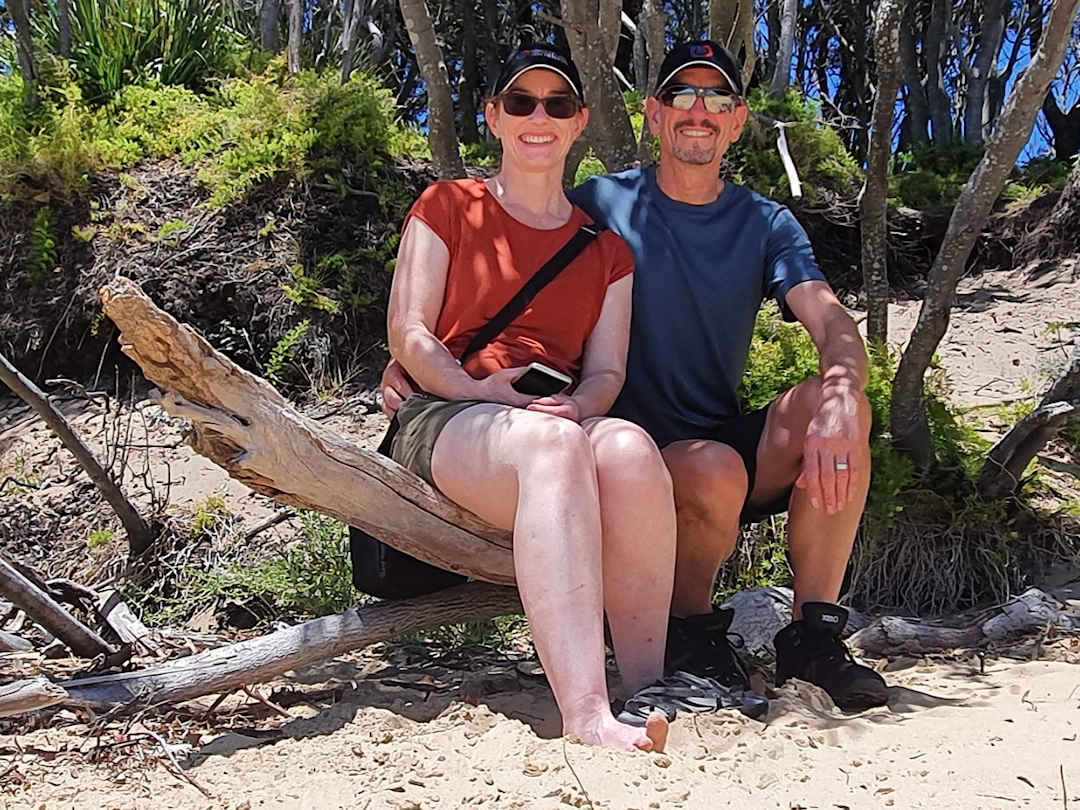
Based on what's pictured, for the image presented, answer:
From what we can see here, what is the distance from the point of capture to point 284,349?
5.99 meters

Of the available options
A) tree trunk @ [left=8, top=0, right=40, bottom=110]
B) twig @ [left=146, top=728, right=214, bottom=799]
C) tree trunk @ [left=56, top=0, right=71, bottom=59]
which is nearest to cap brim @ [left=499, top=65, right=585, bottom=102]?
twig @ [left=146, top=728, right=214, bottom=799]

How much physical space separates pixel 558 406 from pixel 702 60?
49.5 inches

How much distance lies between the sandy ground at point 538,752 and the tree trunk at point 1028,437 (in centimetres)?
108

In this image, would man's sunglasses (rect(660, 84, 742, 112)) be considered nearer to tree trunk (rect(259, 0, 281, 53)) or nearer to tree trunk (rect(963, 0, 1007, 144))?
tree trunk (rect(259, 0, 281, 53))

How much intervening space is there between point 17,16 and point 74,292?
2.20 metres

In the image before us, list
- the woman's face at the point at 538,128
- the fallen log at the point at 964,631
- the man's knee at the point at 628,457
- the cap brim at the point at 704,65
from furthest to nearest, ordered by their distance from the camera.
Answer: the fallen log at the point at 964,631 < the cap brim at the point at 704,65 < the woman's face at the point at 538,128 < the man's knee at the point at 628,457

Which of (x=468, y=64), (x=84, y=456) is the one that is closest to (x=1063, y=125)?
(x=468, y=64)

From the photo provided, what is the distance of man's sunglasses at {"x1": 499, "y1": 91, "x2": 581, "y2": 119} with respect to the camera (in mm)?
3197

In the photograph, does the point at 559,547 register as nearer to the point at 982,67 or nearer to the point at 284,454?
the point at 284,454

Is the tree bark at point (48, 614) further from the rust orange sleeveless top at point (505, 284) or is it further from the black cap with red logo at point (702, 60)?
the black cap with red logo at point (702, 60)

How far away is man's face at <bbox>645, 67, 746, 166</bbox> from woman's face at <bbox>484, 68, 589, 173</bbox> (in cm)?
32

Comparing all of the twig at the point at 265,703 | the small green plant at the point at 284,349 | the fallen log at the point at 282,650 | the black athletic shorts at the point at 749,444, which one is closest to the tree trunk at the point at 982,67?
the small green plant at the point at 284,349

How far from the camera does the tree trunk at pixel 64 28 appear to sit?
801 cm

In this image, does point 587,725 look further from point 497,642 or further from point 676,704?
point 497,642
